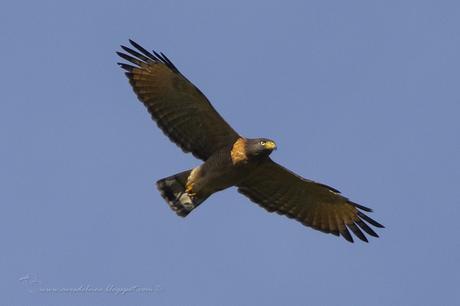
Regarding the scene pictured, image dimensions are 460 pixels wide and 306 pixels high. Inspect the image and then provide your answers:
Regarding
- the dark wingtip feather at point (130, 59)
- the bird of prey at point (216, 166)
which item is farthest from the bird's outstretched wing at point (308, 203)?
the dark wingtip feather at point (130, 59)

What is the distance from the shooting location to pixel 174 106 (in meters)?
16.5

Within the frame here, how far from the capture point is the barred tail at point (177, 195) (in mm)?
16781

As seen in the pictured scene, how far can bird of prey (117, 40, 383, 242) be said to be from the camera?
16.2 meters

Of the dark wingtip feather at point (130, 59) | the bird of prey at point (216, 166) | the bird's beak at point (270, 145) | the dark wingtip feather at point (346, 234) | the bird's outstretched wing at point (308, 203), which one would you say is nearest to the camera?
the bird's beak at point (270, 145)

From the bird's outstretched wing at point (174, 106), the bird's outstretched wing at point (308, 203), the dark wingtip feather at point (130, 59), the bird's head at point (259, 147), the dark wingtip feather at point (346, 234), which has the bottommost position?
the dark wingtip feather at point (346, 234)

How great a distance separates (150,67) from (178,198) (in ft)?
6.87

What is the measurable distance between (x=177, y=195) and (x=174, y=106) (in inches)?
55.9

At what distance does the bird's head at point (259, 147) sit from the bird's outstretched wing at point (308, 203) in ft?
3.41

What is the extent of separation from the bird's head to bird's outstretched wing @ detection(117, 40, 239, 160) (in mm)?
578

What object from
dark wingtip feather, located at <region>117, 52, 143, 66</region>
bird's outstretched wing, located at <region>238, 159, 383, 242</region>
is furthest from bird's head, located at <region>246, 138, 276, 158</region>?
dark wingtip feather, located at <region>117, 52, 143, 66</region>

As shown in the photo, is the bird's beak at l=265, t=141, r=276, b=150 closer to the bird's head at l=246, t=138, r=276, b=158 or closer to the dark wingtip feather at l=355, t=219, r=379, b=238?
the bird's head at l=246, t=138, r=276, b=158

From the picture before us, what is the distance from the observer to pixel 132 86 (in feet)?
54.8

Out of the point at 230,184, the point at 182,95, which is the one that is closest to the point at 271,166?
the point at 230,184

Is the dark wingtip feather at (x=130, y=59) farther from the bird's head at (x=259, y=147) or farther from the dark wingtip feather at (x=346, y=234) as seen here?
the dark wingtip feather at (x=346, y=234)
